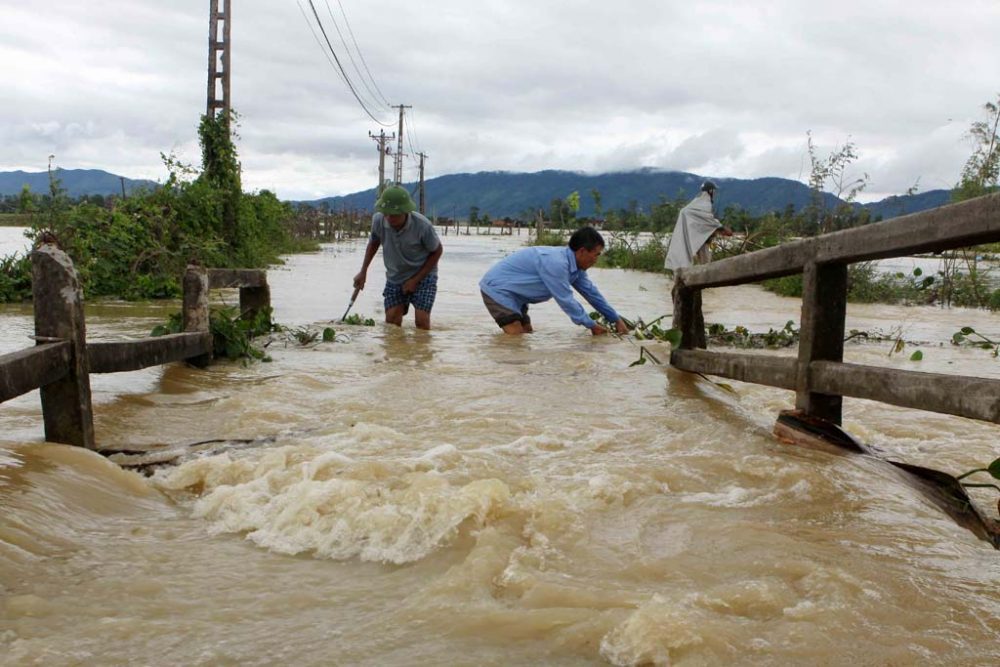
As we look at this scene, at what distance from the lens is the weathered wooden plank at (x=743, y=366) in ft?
13.1

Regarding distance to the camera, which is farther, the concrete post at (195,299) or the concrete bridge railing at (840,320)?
the concrete post at (195,299)

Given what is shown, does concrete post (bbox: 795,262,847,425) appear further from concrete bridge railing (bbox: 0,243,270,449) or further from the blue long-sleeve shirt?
the blue long-sleeve shirt

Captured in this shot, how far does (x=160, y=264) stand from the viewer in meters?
11.4

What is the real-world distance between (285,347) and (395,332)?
62.2 inches

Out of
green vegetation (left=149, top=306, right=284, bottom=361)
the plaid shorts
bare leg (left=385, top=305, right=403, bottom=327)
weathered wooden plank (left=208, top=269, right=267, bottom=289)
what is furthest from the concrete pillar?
bare leg (left=385, top=305, right=403, bottom=327)

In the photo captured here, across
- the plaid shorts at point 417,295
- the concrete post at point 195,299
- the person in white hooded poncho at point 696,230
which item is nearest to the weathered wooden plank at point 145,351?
the concrete post at point 195,299

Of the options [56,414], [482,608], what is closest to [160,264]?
[56,414]

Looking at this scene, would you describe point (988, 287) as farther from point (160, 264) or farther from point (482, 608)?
point (482, 608)

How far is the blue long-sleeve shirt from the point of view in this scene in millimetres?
7461

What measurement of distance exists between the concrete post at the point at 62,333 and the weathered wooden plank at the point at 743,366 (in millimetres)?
3140

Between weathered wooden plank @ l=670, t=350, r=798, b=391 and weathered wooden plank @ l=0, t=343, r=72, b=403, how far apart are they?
320 cm

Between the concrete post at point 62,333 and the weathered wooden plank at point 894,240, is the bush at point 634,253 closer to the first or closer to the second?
the weathered wooden plank at point 894,240

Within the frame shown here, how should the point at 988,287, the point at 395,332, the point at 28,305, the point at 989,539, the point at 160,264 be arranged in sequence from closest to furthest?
the point at 989,539, the point at 395,332, the point at 28,305, the point at 160,264, the point at 988,287

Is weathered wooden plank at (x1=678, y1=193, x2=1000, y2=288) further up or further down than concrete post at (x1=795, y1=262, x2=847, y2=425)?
further up
